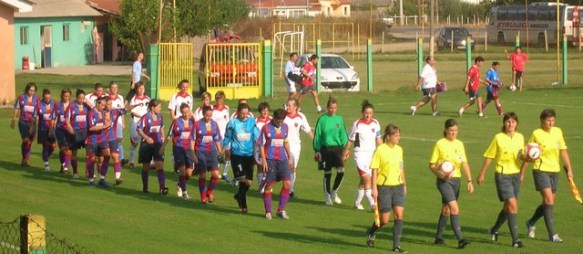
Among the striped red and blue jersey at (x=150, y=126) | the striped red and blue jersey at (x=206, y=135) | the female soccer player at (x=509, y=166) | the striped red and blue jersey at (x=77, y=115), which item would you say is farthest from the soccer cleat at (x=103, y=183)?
the female soccer player at (x=509, y=166)

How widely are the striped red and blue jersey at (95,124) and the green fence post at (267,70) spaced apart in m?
20.7

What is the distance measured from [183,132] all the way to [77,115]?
399 cm

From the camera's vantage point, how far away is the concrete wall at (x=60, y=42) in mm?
66438

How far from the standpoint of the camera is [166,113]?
37281 mm

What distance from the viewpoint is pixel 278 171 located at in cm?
1828

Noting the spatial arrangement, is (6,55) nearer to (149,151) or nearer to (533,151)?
(149,151)

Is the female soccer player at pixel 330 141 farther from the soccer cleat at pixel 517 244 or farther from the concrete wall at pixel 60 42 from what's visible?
the concrete wall at pixel 60 42

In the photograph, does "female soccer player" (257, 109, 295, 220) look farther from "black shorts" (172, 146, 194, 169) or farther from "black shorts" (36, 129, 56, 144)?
"black shorts" (36, 129, 56, 144)

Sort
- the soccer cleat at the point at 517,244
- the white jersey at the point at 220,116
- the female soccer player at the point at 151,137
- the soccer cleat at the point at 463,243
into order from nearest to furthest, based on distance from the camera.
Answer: the soccer cleat at the point at 463,243
the soccer cleat at the point at 517,244
the female soccer player at the point at 151,137
the white jersey at the point at 220,116

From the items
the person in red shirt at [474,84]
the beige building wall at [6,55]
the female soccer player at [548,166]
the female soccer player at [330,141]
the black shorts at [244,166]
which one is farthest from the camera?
the beige building wall at [6,55]

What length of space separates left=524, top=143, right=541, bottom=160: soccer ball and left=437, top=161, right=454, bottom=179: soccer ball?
1.08 m

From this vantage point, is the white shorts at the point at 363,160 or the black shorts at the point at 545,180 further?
the white shorts at the point at 363,160

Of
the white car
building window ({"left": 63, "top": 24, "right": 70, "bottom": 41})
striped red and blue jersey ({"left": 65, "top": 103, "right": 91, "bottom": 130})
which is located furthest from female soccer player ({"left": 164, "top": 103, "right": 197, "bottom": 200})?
building window ({"left": 63, "top": 24, "right": 70, "bottom": 41})

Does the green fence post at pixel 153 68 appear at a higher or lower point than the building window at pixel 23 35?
lower
